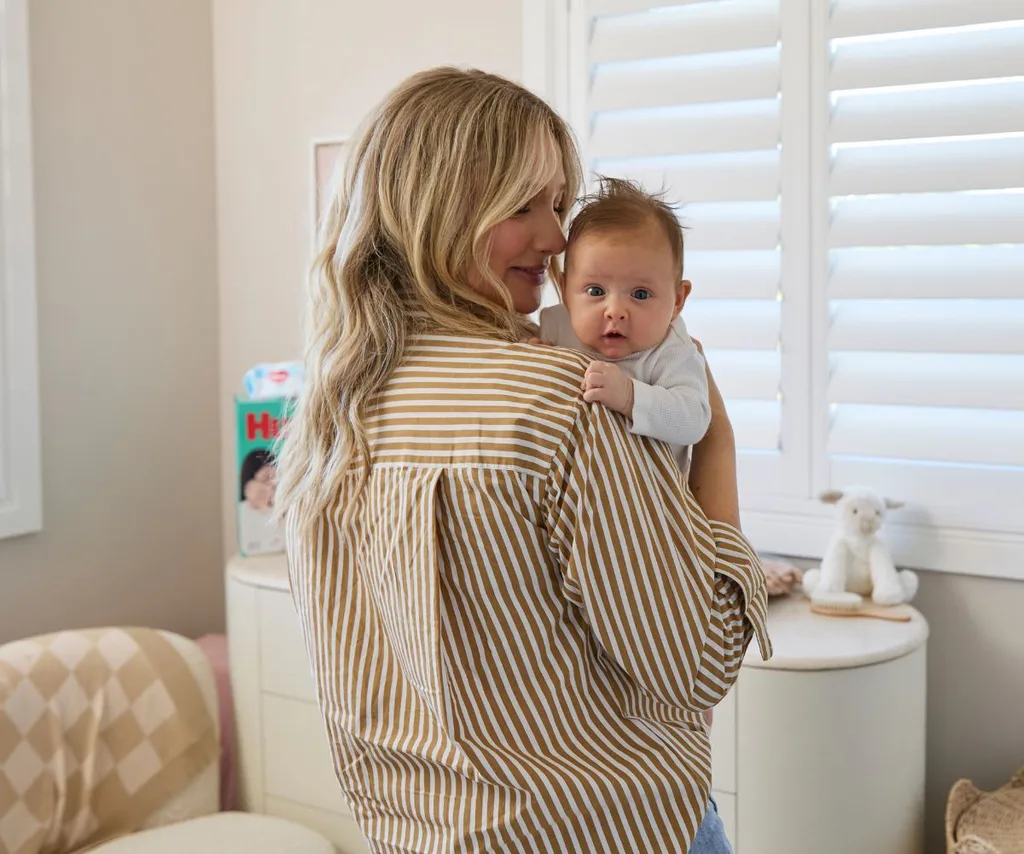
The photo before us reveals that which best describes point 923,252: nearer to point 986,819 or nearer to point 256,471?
point 986,819

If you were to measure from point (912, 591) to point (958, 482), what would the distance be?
0.65 ft

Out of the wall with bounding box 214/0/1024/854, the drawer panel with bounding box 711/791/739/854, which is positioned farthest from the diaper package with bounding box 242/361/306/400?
the drawer panel with bounding box 711/791/739/854

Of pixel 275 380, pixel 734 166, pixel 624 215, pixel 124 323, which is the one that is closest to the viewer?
pixel 624 215

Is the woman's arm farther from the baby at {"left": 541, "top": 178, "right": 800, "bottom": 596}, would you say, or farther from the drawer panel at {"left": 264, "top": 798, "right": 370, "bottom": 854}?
the drawer panel at {"left": 264, "top": 798, "right": 370, "bottom": 854}

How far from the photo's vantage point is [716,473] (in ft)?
3.51

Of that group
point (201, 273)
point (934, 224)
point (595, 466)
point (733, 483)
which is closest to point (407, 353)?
point (595, 466)

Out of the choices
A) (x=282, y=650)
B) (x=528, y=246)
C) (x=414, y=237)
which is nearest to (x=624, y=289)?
(x=528, y=246)

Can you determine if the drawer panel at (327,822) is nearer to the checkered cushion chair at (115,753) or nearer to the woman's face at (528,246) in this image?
the checkered cushion chair at (115,753)

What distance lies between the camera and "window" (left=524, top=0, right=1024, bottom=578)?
183cm

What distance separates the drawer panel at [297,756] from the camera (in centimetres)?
206

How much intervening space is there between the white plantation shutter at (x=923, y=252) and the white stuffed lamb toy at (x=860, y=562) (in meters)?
0.09

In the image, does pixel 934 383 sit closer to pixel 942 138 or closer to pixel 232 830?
pixel 942 138

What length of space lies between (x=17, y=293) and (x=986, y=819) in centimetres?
191

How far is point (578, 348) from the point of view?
1133 mm
